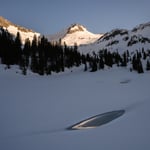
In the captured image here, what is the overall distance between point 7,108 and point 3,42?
5013cm

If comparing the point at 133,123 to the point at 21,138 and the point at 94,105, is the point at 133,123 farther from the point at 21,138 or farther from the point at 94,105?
the point at 94,105

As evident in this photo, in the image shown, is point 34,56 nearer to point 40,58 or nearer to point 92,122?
point 40,58

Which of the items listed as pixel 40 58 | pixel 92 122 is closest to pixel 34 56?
pixel 40 58

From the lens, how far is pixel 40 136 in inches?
467

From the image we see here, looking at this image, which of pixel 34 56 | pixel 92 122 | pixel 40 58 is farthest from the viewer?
pixel 40 58

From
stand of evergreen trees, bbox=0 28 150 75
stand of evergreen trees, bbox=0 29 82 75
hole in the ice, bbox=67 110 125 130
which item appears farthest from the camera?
stand of evergreen trees, bbox=0 28 150 75

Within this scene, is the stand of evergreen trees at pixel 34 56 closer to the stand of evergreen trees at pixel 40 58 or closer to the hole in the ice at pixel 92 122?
the stand of evergreen trees at pixel 40 58

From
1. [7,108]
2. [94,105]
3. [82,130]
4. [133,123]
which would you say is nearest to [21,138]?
[82,130]

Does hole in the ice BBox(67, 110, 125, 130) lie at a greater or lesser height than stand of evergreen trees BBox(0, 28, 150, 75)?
lesser

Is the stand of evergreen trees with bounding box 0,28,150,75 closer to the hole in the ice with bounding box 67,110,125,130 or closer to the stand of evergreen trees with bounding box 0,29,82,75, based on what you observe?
the stand of evergreen trees with bounding box 0,29,82,75

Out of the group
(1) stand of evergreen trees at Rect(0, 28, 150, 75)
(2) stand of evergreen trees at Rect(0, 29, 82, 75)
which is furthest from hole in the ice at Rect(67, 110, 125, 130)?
(2) stand of evergreen trees at Rect(0, 29, 82, 75)

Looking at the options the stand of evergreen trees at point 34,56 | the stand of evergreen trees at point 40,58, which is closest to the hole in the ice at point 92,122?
the stand of evergreen trees at point 40,58

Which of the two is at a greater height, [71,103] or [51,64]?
[51,64]

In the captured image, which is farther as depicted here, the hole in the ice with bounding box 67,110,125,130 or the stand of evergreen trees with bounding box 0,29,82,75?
the stand of evergreen trees with bounding box 0,29,82,75
